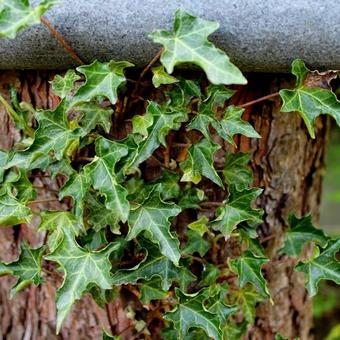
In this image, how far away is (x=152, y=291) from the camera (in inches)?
45.3

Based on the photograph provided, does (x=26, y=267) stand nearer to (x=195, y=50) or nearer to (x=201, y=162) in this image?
(x=201, y=162)

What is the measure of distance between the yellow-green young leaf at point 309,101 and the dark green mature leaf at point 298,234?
0.28 metres

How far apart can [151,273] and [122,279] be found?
0.18 feet

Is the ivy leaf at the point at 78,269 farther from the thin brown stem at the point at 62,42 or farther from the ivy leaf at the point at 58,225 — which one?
the thin brown stem at the point at 62,42

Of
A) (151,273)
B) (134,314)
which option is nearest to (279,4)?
(151,273)

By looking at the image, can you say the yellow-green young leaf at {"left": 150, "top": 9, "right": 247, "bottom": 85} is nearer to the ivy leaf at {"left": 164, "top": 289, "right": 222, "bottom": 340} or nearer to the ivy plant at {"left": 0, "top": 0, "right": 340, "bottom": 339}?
the ivy plant at {"left": 0, "top": 0, "right": 340, "bottom": 339}

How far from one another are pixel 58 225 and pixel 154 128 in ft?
0.84

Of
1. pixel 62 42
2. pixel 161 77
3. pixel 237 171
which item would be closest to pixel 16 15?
pixel 62 42

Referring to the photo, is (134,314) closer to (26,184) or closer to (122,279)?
(122,279)

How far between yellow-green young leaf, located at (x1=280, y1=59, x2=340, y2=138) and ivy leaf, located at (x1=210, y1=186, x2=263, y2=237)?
163mm

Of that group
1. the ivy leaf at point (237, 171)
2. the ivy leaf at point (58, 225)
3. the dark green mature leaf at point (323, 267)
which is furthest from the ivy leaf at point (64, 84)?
the dark green mature leaf at point (323, 267)

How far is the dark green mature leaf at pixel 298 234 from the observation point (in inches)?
48.5

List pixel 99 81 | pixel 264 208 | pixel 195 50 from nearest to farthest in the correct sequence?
pixel 195 50 < pixel 99 81 < pixel 264 208

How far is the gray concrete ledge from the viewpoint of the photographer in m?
0.97
